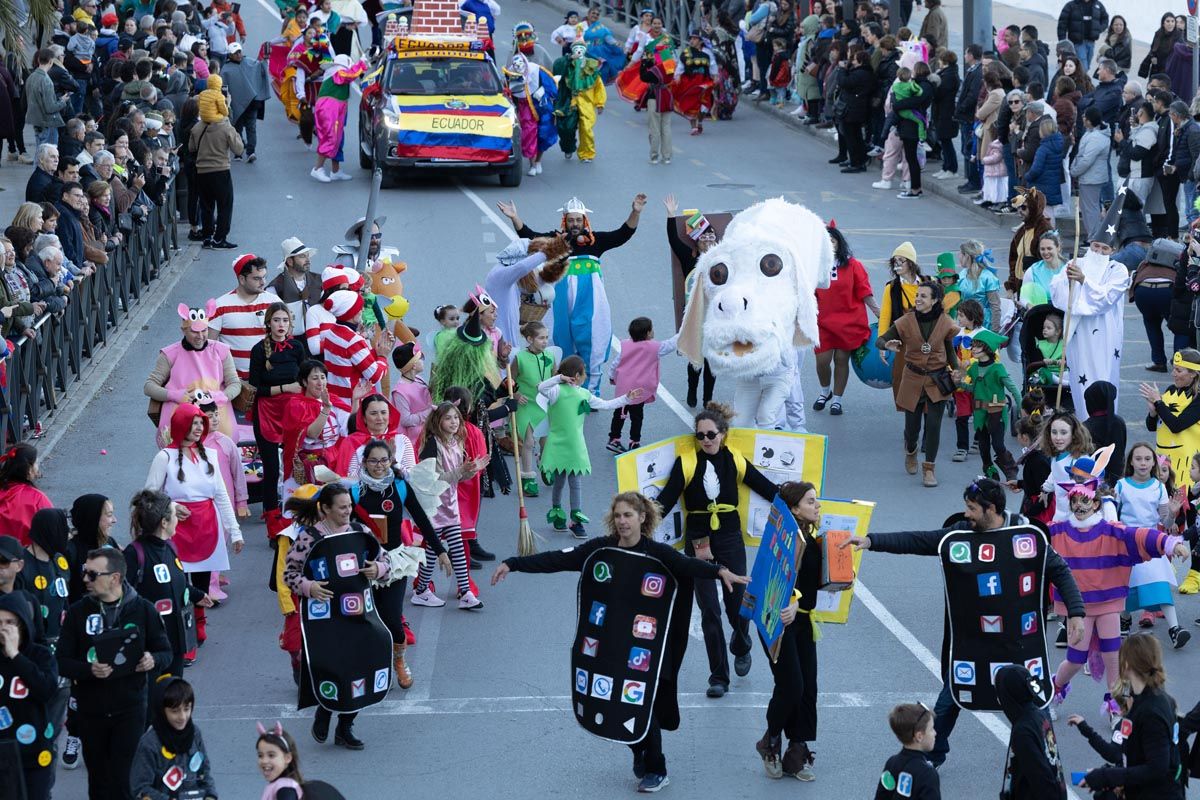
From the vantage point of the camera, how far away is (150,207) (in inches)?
816

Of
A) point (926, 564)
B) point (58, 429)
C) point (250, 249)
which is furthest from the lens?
point (250, 249)

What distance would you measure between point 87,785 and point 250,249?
13199 millimetres

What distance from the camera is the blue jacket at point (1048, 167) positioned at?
2128 cm

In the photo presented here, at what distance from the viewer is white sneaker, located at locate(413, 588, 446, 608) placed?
492 inches

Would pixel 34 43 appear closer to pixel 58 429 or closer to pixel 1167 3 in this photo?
pixel 58 429

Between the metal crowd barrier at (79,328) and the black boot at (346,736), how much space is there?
17.6 ft

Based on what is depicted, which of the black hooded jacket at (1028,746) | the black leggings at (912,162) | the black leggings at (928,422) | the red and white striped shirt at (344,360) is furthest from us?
the black leggings at (912,162)

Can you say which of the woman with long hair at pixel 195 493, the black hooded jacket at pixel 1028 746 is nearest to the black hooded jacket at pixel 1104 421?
the black hooded jacket at pixel 1028 746

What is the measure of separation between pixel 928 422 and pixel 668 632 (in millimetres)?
5733

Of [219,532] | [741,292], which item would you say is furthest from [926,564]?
[219,532]

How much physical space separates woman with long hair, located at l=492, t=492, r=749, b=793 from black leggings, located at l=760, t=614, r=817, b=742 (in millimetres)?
403

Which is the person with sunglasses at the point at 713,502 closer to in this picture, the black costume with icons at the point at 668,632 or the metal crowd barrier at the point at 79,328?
the black costume with icons at the point at 668,632

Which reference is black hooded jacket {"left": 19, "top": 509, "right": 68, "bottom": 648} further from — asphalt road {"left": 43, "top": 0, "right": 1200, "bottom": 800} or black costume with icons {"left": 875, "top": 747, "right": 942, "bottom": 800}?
black costume with icons {"left": 875, "top": 747, "right": 942, "bottom": 800}

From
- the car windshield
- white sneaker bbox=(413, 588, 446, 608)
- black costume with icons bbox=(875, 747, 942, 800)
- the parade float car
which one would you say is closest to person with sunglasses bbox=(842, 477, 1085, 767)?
black costume with icons bbox=(875, 747, 942, 800)
